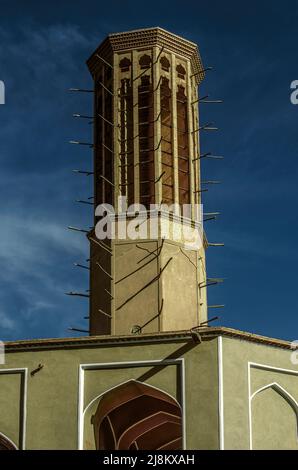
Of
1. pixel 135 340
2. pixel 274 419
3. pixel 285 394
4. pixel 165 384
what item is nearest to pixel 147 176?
pixel 135 340

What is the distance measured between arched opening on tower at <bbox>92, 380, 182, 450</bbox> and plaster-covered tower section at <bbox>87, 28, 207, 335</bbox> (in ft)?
6.52

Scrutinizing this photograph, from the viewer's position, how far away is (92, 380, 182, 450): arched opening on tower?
19.2m

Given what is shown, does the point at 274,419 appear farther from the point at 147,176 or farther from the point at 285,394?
the point at 147,176

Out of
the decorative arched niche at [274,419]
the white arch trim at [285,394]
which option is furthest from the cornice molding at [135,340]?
the decorative arched niche at [274,419]

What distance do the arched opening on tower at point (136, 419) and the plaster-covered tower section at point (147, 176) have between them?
1988 mm

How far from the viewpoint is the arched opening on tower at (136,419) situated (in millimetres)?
19188

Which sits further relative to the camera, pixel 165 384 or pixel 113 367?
pixel 113 367

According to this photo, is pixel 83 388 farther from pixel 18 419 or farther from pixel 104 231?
pixel 104 231

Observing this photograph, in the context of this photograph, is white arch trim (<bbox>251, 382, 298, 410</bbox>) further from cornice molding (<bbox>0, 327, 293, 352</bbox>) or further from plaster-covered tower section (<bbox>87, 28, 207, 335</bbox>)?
plaster-covered tower section (<bbox>87, 28, 207, 335</bbox>)

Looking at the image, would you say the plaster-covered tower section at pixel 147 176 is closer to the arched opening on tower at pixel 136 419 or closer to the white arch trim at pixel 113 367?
the arched opening on tower at pixel 136 419

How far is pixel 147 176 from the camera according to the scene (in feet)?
80.8

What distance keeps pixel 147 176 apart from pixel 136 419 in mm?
6232

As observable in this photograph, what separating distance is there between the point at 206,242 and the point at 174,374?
7.14 m

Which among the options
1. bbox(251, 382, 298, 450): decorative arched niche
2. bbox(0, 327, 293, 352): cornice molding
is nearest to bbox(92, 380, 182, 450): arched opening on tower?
bbox(0, 327, 293, 352): cornice molding
